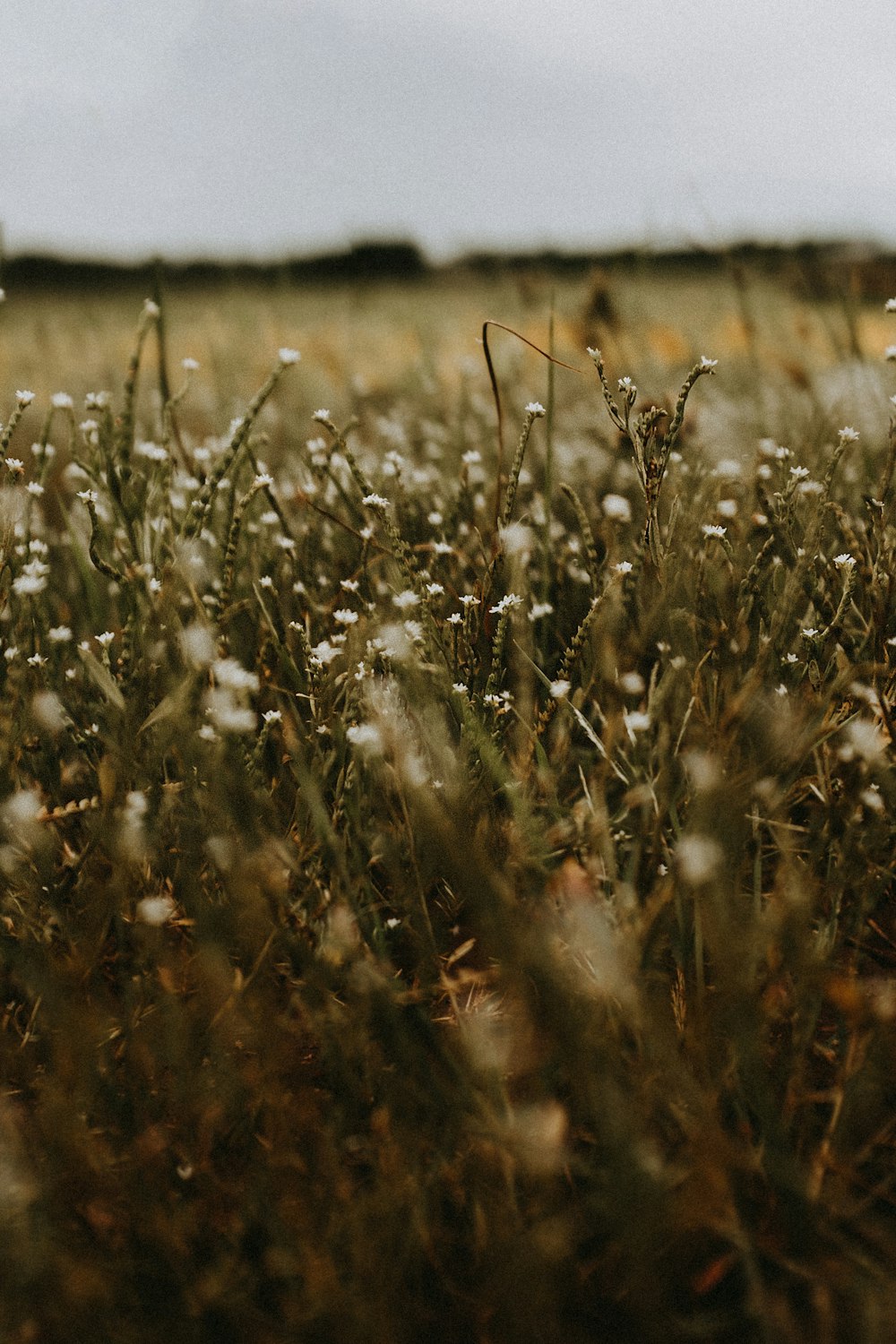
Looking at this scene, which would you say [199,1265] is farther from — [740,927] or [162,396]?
[162,396]

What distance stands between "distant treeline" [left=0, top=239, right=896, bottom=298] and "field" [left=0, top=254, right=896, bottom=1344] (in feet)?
2.94

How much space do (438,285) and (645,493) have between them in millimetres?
7802

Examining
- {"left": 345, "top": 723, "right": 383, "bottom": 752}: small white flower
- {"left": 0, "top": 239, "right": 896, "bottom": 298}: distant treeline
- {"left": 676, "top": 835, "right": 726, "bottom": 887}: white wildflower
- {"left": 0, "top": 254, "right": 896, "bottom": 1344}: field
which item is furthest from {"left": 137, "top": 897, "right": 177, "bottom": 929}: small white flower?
{"left": 0, "top": 239, "right": 896, "bottom": 298}: distant treeline

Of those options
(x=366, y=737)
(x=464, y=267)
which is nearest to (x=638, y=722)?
(x=366, y=737)

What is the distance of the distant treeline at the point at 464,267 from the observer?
2.59 meters

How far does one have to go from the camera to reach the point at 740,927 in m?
0.99

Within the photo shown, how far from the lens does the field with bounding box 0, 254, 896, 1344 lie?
0.86m

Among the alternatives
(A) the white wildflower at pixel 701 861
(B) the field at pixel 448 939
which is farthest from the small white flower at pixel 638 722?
(A) the white wildflower at pixel 701 861

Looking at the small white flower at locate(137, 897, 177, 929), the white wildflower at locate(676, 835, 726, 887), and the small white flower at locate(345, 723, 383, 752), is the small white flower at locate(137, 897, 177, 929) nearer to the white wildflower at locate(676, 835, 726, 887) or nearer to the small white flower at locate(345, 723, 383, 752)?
the small white flower at locate(345, 723, 383, 752)

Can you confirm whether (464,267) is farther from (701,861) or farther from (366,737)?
(701,861)

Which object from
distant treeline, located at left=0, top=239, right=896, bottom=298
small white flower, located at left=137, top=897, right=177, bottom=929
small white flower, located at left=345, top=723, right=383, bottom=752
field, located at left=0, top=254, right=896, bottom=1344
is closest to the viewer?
field, located at left=0, top=254, right=896, bottom=1344

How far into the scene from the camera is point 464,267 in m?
7.30

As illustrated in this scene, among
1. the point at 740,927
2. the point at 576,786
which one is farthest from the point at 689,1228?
the point at 576,786

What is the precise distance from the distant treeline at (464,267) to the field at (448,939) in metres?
0.90
